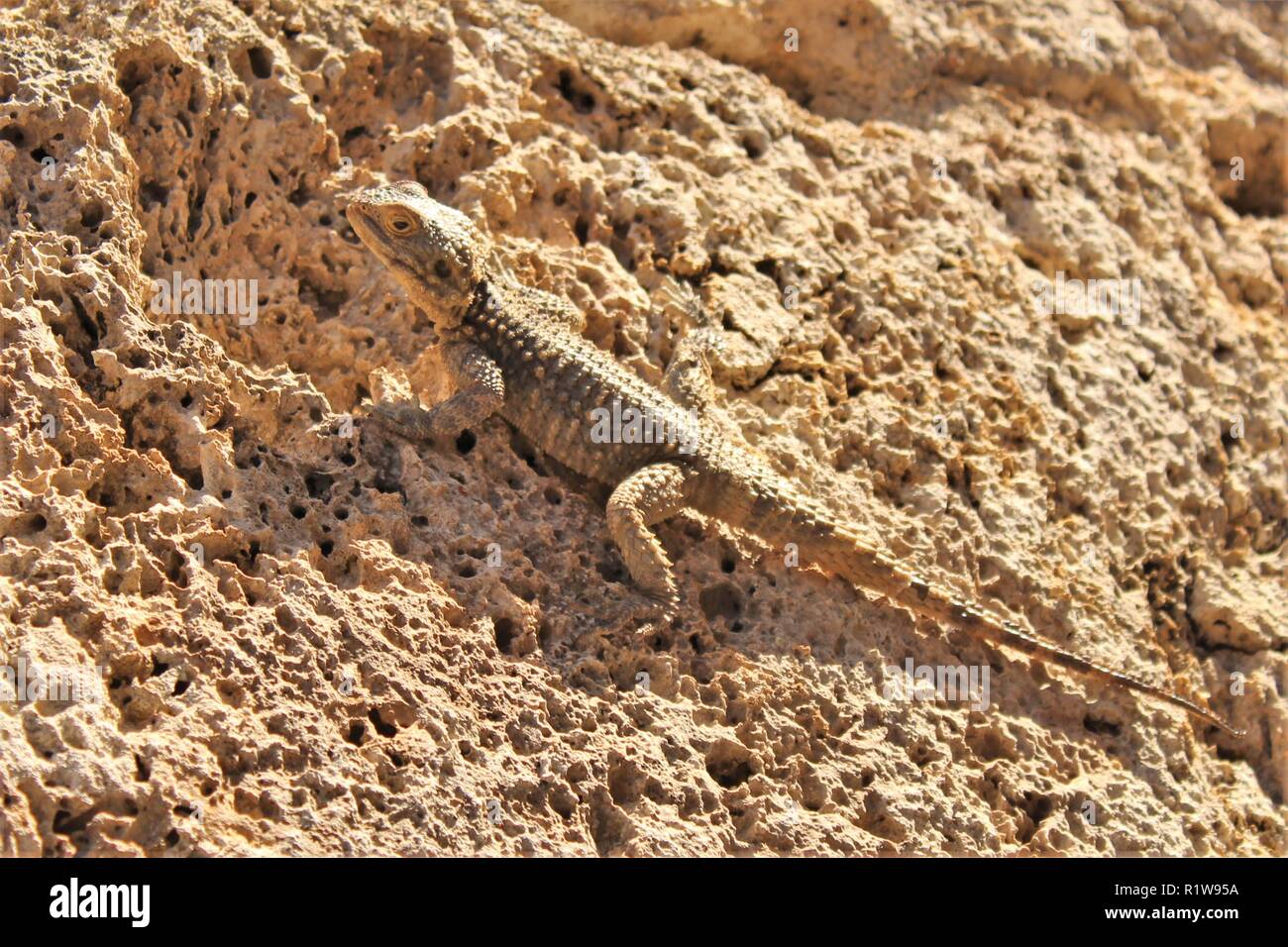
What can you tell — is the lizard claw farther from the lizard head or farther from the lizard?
the lizard head

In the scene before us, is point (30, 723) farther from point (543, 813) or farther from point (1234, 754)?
point (1234, 754)

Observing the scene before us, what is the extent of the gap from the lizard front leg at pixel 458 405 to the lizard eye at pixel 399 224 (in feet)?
1.81

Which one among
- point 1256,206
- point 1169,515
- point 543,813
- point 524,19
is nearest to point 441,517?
point 543,813

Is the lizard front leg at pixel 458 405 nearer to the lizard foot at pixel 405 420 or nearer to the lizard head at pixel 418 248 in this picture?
the lizard foot at pixel 405 420

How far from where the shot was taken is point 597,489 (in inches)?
228

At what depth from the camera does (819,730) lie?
532 cm

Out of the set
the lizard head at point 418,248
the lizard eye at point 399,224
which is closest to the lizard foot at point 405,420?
the lizard head at point 418,248

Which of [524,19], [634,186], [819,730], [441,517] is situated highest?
[524,19]

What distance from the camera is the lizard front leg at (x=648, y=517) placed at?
17.8 ft

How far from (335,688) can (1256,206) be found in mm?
7653

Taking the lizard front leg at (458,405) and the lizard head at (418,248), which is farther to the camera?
the lizard head at (418,248)

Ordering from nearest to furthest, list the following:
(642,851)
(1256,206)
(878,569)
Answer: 1. (642,851)
2. (878,569)
3. (1256,206)

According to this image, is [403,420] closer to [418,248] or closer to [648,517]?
[418,248]

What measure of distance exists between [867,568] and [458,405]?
197 centimetres
